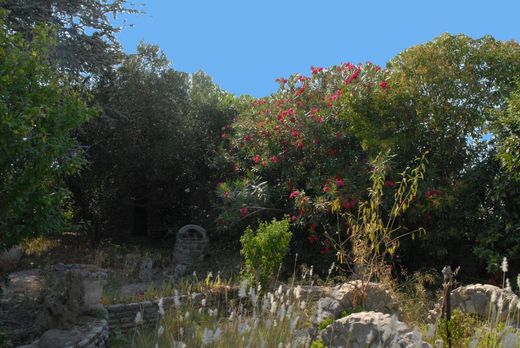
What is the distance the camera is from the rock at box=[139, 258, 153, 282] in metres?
15.2

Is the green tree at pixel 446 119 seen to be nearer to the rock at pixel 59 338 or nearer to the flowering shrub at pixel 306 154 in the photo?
the flowering shrub at pixel 306 154

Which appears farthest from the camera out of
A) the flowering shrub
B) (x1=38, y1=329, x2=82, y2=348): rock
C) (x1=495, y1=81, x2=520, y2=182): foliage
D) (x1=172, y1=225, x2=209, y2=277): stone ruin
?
(x1=172, y1=225, x2=209, y2=277): stone ruin

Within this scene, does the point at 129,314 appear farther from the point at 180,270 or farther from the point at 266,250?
the point at 180,270

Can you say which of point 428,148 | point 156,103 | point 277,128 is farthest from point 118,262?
point 428,148

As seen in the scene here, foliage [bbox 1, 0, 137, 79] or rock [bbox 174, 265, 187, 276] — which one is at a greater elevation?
foliage [bbox 1, 0, 137, 79]

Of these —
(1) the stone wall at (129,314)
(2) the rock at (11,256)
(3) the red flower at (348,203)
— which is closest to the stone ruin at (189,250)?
(2) the rock at (11,256)

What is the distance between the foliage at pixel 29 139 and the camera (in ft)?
26.8

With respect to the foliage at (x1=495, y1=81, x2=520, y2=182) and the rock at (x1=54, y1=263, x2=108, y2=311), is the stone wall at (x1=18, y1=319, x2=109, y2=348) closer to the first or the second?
the rock at (x1=54, y1=263, x2=108, y2=311)

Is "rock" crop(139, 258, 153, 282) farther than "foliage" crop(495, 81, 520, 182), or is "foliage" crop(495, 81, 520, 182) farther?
"rock" crop(139, 258, 153, 282)

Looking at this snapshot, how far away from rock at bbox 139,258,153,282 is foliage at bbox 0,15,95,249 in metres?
6.24

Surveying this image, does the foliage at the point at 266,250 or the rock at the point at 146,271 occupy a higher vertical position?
the foliage at the point at 266,250

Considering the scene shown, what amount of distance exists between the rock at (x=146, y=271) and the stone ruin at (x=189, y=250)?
71 centimetres

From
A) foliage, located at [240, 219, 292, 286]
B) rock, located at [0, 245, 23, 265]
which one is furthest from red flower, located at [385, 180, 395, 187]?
rock, located at [0, 245, 23, 265]

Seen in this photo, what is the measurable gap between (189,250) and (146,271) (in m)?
1.35
